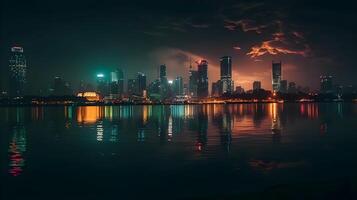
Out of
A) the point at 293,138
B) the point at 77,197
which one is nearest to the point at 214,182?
the point at 77,197

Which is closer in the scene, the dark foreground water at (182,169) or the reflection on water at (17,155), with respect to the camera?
the dark foreground water at (182,169)

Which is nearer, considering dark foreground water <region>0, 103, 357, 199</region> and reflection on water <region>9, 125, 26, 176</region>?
dark foreground water <region>0, 103, 357, 199</region>

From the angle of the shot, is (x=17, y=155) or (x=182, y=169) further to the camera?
(x=17, y=155)

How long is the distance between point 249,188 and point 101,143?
20212 millimetres

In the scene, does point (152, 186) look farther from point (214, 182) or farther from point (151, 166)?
point (151, 166)

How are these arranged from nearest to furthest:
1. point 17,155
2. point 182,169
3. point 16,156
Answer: point 182,169 < point 16,156 < point 17,155

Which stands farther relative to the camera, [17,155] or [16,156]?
[17,155]

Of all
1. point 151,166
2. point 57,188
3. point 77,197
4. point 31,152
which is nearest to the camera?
point 77,197

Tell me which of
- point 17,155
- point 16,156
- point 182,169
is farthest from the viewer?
point 17,155

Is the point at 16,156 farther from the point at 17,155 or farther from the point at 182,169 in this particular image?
the point at 182,169

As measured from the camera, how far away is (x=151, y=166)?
24.4 metres

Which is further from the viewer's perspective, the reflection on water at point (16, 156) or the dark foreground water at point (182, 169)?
the reflection on water at point (16, 156)

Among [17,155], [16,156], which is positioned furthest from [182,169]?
[17,155]

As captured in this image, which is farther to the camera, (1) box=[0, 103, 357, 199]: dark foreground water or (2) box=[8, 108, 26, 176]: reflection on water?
(2) box=[8, 108, 26, 176]: reflection on water
